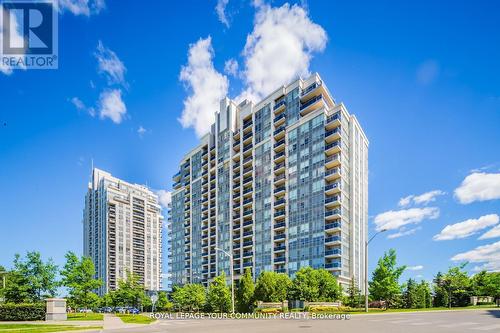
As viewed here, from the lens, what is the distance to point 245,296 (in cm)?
5181

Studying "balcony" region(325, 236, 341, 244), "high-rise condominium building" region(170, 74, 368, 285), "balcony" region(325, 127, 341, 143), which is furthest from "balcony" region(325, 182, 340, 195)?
"balcony" region(325, 127, 341, 143)

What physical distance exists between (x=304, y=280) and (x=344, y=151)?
34342 millimetres

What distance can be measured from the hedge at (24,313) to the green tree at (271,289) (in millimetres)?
27103

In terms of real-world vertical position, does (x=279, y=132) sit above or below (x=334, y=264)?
above

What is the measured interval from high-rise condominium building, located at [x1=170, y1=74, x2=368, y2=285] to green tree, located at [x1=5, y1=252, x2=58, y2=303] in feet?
152

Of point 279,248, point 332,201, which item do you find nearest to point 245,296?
point 279,248

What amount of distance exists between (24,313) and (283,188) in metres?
57.0

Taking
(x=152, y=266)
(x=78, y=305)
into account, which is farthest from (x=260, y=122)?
(x=152, y=266)

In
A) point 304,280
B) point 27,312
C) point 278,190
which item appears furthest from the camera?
point 278,190

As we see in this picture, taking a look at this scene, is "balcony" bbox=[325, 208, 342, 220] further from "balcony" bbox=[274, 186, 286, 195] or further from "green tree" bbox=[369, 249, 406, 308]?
"green tree" bbox=[369, 249, 406, 308]

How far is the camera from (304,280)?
52.5 m

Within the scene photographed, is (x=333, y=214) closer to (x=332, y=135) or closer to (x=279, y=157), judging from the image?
(x=332, y=135)

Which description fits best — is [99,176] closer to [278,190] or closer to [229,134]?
[229,134]

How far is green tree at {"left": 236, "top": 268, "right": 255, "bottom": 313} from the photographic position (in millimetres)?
51303
